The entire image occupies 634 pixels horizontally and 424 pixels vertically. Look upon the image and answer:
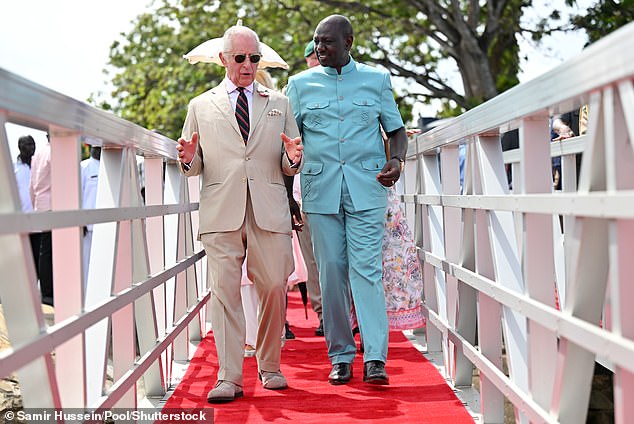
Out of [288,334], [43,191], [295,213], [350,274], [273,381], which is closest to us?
[273,381]

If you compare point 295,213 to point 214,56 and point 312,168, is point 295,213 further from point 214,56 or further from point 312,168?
point 214,56

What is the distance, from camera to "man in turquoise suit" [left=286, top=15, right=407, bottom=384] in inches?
234

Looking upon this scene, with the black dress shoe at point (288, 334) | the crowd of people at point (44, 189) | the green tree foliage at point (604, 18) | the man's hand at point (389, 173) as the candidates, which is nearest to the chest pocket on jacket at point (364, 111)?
the man's hand at point (389, 173)

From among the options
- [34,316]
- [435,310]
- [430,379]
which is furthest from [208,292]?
[34,316]

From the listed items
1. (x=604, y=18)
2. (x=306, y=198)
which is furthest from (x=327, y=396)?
(x=604, y=18)

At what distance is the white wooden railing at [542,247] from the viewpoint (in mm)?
2818

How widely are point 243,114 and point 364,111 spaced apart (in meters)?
0.71

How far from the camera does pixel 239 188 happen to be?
222 inches

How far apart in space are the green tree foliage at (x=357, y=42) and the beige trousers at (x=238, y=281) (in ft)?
46.3

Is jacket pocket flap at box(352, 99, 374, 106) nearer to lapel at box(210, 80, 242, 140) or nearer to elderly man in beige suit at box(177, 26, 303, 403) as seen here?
elderly man in beige suit at box(177, 26, 303, 403)

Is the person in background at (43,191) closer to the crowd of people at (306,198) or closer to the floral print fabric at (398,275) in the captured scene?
the crowd of people at (306,198)

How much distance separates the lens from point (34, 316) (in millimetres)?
3148

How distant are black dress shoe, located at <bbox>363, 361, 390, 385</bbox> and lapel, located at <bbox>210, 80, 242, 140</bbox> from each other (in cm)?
144

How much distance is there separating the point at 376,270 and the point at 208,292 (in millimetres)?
2625
